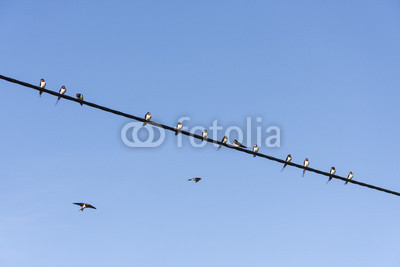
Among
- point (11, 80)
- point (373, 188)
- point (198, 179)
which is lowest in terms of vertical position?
point (373, 188)

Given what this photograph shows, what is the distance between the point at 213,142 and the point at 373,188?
23.2 ft

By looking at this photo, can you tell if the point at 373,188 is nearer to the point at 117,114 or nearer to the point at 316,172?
the point at 316,172

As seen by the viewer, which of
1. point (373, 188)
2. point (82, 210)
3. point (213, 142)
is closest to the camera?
point (213, 142)

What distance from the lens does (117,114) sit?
54.4ft

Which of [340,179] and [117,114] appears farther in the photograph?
[340,179]

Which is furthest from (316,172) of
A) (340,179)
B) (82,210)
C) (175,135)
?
(82,210)

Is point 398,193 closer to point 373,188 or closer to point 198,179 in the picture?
point 373,188

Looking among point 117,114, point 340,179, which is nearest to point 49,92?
point 117,114

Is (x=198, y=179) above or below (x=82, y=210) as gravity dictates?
above

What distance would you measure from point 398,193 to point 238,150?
7.44 metres

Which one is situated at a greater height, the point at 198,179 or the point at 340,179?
the point at 198,179

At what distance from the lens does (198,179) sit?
30.8m

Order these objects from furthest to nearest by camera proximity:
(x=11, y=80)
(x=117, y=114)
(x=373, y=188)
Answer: (x=373, y=188) → (x=117, y=114) → (x=11, y=80)

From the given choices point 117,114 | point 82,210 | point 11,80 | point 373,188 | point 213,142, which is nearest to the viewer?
point 11,80
